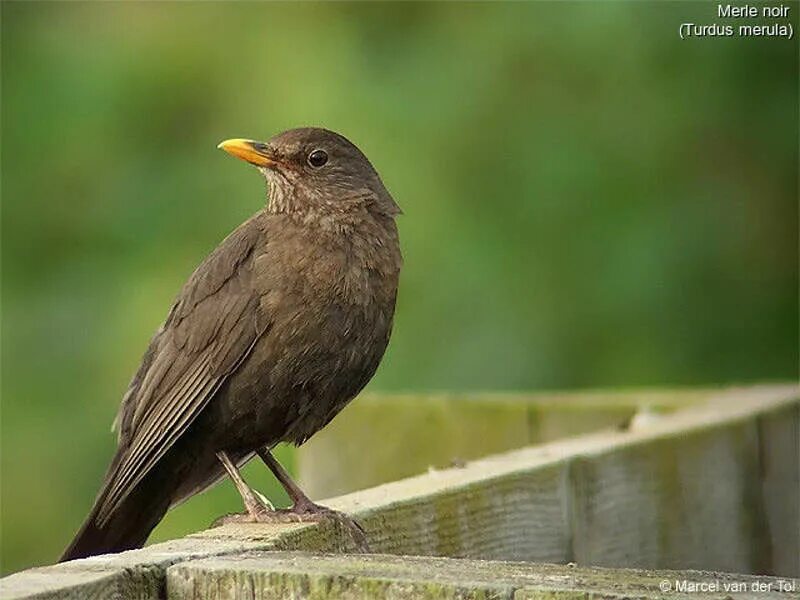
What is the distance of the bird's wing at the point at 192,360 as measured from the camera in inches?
164

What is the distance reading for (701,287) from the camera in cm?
628

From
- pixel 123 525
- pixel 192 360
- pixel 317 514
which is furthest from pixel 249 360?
pixel 317 514

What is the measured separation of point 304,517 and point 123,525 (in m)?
0.83

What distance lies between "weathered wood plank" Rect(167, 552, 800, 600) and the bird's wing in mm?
1286

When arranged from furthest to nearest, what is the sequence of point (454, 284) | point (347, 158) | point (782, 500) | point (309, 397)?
point (454, 284) → point (782, 500) → point (347, 158) → point (309, 397)

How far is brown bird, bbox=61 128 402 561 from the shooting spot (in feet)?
13.6

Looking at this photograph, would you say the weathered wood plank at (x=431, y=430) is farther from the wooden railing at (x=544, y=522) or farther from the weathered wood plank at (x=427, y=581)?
the weathered wood plank at (x=427, y=581)

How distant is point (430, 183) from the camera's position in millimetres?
6047

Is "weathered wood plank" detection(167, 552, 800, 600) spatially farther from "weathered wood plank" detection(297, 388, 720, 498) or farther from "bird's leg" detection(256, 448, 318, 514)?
"weathered wood plank" detection(297, 388, 720, 498)

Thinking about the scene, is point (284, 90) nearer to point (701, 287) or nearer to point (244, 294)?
point (701, 287)

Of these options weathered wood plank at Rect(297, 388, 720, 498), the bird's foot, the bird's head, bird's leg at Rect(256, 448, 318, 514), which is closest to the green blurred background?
weathered wood plank at Rect(297, 388, 720, 498)

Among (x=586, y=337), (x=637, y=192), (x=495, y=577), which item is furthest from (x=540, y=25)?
(x=495, y=577)

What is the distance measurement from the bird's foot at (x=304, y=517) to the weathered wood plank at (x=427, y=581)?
57 centimetres

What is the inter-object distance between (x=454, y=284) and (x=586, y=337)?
44 cm
